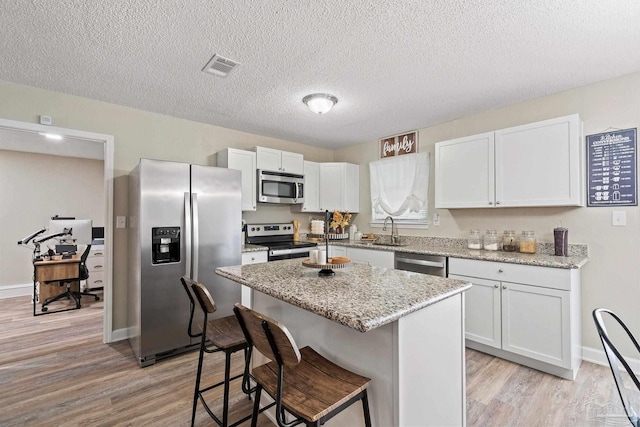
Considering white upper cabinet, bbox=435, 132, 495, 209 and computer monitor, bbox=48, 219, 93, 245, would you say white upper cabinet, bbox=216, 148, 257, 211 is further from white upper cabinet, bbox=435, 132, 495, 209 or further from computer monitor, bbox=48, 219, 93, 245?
computer monitor, bbox=48, 219, 93, 245

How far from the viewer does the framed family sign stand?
406cm

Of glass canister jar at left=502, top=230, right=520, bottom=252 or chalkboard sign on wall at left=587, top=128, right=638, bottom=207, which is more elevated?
chalkboard sign on wall at left=587, top=128, right=638, bottom=207

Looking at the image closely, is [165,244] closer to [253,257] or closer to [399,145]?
[253,257]

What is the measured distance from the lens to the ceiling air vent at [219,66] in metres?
2.26

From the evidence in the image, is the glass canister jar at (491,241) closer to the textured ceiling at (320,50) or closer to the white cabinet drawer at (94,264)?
the textured ceiling at (320,50)

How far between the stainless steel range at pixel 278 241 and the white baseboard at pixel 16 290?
4.16 m

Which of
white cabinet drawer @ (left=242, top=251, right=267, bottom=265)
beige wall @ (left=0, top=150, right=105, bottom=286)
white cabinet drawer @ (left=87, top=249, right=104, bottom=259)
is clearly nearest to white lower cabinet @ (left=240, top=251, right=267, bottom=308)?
white cabinet drawer @ (left=242, top=251, right=267, bottom=265)

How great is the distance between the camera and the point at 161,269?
2.77 meters

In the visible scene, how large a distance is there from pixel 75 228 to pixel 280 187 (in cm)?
360

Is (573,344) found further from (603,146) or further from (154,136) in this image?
(154,136)

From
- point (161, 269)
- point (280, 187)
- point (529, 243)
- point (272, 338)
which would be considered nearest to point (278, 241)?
point (280, 187)

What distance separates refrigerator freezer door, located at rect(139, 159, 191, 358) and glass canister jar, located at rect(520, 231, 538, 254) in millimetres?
3225

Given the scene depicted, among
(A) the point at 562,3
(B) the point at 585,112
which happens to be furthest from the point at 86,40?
(B) the point at 585,112

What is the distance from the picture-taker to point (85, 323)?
3.74 meters
